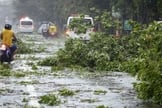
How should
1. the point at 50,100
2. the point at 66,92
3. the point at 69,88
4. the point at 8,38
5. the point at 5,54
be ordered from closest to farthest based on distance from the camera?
the point at 50,100 < the point at 66,92 < the point at 69,88 < the point at 5,54 < the point at 8,38

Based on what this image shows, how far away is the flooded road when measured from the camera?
420 inches

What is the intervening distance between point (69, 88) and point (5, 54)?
730 cm

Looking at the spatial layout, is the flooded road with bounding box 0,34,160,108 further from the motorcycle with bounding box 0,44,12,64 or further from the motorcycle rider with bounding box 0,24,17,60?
the motorcycle rider with bounding box 0,24,17,60

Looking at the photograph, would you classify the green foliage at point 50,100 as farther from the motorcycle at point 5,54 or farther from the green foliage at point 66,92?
the motorcycle at point 5,54

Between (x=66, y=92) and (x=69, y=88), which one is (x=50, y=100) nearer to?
(x=66, y=92)

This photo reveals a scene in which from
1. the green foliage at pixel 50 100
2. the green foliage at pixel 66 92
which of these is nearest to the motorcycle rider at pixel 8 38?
the green foliage at pixel 66 92

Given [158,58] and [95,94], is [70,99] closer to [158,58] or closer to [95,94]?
[95,94]

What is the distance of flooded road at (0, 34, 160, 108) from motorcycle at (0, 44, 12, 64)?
1595 millimetres

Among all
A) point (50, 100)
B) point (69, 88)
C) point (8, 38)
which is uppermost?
point (8, 38)

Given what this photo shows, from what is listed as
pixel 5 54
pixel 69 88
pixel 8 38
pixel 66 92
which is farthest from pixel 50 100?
pixel 8 38

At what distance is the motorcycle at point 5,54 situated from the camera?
1978cm

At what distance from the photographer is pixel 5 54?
1975cm

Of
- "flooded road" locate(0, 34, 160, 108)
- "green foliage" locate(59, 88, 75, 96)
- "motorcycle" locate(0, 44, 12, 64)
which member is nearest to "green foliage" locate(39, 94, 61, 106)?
"flooded road" locate(0, 34, 160, 108)

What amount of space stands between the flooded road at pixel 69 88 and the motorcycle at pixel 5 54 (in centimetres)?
159
